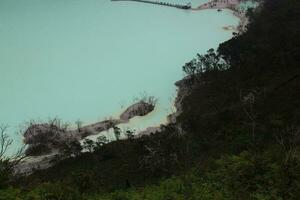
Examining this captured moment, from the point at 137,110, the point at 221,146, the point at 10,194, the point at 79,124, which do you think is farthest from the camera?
the point at 137,110

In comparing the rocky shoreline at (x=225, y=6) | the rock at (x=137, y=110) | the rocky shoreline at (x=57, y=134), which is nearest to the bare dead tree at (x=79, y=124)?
the rocky shoreline at (x=57, y=134)

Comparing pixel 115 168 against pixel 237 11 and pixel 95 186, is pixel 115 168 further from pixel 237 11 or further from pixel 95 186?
pixel 237 11

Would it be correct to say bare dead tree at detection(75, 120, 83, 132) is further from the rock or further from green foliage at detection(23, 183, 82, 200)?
green foliage at detection(23, 183, 82, 200)

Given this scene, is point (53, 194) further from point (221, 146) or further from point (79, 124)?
point (79, 124)

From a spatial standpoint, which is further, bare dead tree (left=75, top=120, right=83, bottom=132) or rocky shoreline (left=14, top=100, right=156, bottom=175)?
bare dead tree (left=75, top=120, right=83, bottom=132)

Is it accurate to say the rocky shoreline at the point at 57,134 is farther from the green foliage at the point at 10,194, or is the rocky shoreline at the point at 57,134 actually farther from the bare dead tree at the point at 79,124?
the green foliage at the point at 10,194

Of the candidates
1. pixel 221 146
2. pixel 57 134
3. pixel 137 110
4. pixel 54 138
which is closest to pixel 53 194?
pixel 221 146

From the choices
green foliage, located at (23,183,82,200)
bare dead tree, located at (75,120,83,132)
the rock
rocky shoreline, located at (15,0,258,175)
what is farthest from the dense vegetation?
bare dead tree, located at (75,120,83,132)

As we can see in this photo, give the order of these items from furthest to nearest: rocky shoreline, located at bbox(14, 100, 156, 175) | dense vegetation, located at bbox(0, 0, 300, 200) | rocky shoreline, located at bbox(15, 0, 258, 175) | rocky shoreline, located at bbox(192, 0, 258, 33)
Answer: rocky shoreline, located at bbox(192, 0, 258, 33), rocky shoreline, located at bbox(15, 0, 258, 175), rocky shoreline, located at bbox(14, 100, 156, 175), dense vegetation, located at bbox(0, 0, 300, 200)

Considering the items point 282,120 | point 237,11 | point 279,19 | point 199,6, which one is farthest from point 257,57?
point 199,6
